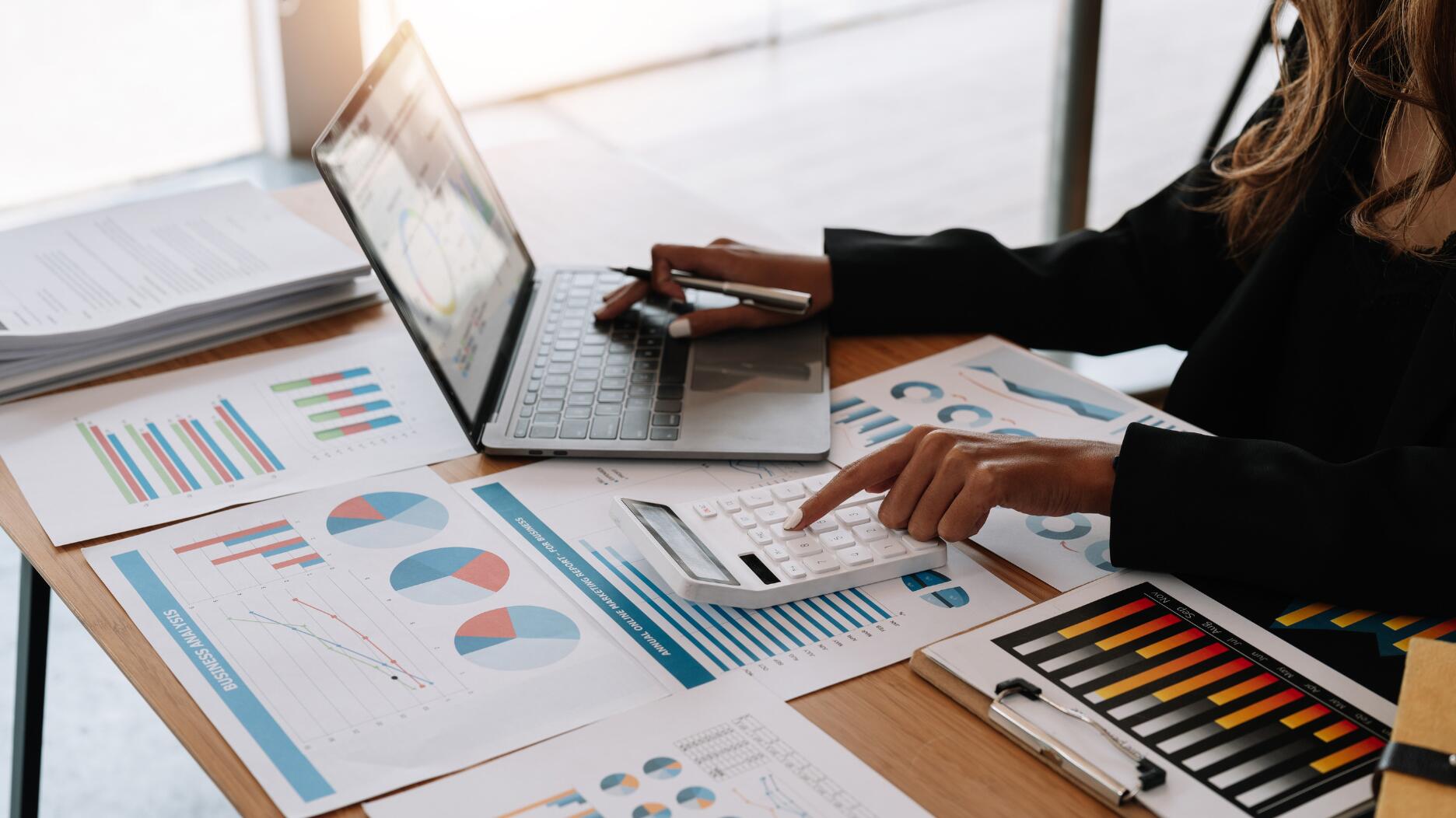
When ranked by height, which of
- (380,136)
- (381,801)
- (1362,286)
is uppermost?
(380,136)

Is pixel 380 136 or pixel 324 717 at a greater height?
pixel 380 136

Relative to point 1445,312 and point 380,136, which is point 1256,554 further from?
point 380,136

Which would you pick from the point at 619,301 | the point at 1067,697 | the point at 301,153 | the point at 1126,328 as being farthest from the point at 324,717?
the point at 301,153

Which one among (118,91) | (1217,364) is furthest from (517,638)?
(118,91)

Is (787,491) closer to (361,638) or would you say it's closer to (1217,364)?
(361,638)

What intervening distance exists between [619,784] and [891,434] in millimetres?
434

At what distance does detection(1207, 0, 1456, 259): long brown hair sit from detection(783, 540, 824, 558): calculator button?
54cm

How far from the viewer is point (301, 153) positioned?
7.22ft

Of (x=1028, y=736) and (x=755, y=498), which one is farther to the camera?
(x=755, y=498)

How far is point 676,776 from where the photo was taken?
0.68 metres

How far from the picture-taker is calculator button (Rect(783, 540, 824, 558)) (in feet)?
2.77

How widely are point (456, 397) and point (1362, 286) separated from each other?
74 cm

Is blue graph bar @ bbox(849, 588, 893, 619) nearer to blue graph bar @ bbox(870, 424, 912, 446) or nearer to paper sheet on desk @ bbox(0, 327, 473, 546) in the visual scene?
blue graph bar @ bbox(870, 424, 912, 446)

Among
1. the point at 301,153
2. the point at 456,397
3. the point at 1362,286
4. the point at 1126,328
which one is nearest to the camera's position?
the point at 456,397
